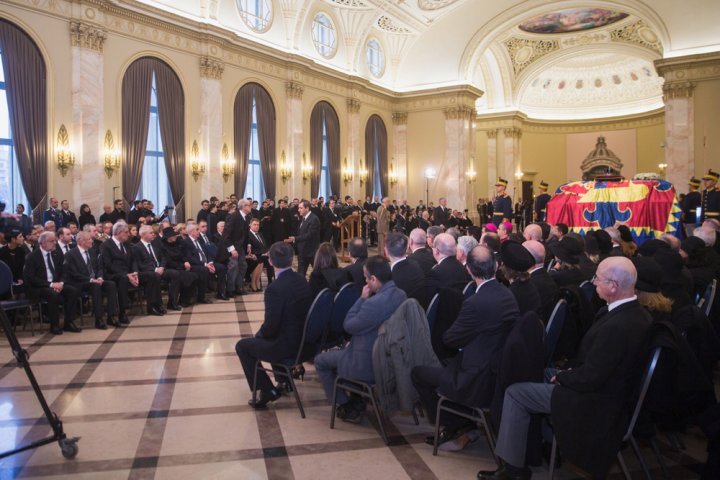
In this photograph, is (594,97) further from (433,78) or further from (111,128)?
(111,128)

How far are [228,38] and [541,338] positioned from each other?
14915mm

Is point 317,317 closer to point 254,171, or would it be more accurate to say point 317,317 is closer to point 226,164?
point 226,164

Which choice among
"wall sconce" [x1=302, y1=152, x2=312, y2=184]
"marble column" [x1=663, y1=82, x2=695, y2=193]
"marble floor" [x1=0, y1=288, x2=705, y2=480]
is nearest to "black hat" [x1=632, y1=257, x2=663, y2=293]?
"marble floor" [x1=0, y1=288, x2=705, y2=480]

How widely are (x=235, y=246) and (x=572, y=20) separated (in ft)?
67.1

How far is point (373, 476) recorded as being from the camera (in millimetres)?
3443

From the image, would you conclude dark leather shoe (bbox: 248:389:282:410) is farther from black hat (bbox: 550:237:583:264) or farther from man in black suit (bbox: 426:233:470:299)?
black hat (bbox: 550:237:583:264)

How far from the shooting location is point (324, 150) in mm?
20312

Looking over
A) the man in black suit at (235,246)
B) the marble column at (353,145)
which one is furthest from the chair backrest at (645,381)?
the marble column at (353,145)

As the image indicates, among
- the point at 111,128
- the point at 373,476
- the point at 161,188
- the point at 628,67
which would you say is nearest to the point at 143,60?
the point at 111,128

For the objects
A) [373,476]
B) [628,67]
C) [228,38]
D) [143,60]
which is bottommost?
[373,476]

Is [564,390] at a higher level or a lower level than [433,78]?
lower

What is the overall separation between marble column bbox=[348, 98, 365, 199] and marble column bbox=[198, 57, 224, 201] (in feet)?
21.2

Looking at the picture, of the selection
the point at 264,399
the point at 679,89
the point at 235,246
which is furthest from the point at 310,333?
the point at 679,89

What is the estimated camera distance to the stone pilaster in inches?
721
